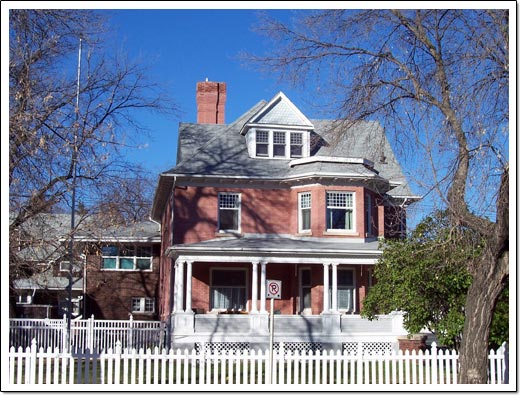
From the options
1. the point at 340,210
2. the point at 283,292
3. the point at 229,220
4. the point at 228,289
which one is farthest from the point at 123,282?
the point at 340,210

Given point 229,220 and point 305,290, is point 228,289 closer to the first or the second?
point 229,220

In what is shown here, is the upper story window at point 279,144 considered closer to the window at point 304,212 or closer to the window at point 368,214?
the window at point 304,212

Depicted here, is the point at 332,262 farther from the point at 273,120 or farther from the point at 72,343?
Result: the point at 72,343

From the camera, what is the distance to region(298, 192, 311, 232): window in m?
26.0

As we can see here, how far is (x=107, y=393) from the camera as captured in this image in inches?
477

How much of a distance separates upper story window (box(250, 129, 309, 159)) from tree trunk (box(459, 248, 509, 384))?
50.5 feet

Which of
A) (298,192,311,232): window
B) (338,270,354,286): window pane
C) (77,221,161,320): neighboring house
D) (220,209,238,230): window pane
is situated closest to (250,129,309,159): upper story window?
(298,192,311,232): window

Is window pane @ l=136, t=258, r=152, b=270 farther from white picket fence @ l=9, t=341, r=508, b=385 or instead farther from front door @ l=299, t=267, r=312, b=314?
white picket fence @ l=9, t=341, r=508, b=385

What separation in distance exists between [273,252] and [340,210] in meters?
3.55

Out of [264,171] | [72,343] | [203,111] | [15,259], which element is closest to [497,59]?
[15,259]

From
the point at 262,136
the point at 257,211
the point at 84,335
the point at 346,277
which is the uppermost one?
the point at 262,136

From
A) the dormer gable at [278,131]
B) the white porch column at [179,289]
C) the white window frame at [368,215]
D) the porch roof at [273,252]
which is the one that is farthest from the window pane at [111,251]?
the white window frame at [368,215]

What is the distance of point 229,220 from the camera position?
86.1 feet

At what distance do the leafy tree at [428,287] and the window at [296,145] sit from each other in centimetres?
940
